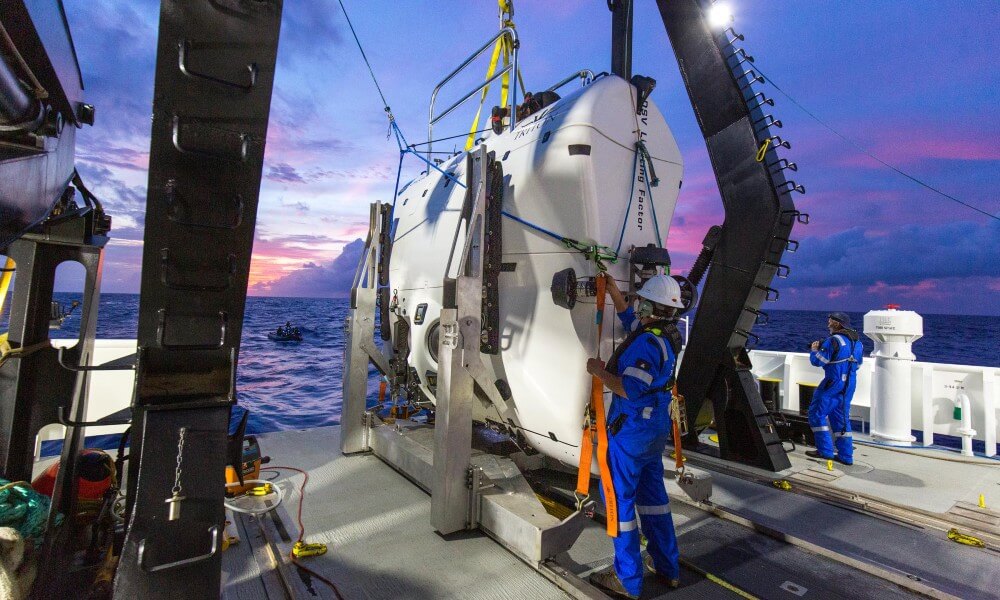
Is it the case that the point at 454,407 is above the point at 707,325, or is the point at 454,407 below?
below

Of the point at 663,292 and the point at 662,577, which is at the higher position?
the point at 663,292

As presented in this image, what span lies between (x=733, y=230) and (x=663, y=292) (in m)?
3.12

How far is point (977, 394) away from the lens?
6477 mm

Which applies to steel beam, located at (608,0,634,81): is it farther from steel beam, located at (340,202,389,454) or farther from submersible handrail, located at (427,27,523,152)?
steel beam, located at (340,202,389,454)

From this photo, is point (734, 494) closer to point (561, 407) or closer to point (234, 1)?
point (561, 407)

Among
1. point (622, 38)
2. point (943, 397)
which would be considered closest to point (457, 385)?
point (622, 38)

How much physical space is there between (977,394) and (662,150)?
20.0ft

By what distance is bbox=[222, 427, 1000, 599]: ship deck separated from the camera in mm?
3006

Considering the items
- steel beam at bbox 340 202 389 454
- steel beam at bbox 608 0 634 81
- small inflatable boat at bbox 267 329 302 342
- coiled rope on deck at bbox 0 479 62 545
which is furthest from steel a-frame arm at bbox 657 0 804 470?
small inflatable boat at bbox 267 329 302 342

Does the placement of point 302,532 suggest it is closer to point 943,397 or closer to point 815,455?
point 815,455

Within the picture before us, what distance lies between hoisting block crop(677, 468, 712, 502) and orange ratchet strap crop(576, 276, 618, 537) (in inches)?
45.9

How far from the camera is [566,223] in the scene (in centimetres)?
368

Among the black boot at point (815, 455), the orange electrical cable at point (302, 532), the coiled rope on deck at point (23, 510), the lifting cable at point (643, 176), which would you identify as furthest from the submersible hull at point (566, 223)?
the black boot at point (815, 455)

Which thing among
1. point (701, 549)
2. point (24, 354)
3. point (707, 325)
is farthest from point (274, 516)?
point (707, 325)
